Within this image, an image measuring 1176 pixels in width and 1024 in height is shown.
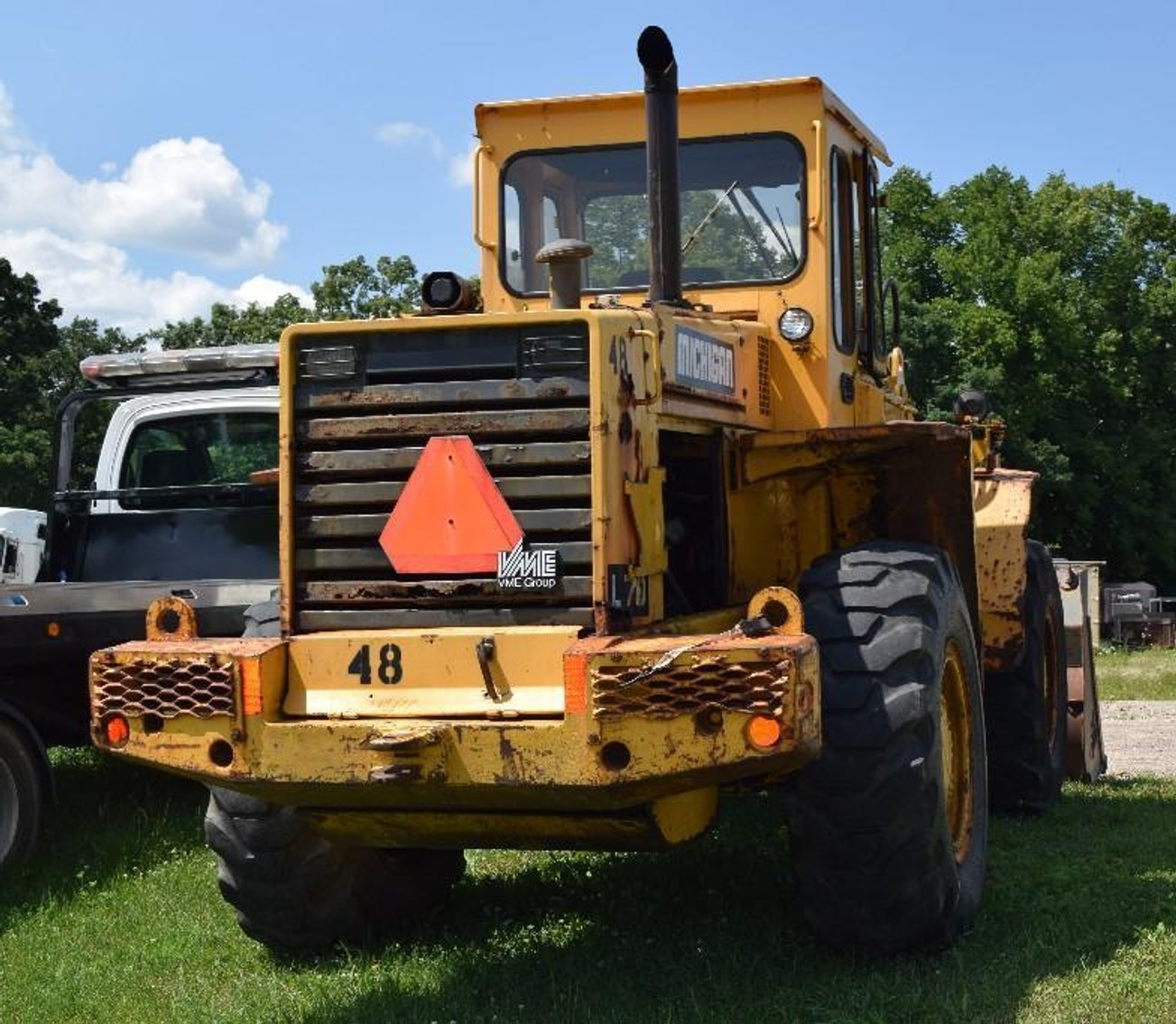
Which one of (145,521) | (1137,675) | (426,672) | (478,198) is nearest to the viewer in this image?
(426,672)

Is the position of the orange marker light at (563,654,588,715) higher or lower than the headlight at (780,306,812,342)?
lower

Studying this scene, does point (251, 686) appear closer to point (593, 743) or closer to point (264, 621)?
point (264, 621)

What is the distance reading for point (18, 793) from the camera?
319 inches

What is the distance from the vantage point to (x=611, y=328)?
17.7 ft

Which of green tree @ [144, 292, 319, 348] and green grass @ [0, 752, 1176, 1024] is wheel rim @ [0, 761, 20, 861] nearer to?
green grass @ [0, 752, 1176, 1024]

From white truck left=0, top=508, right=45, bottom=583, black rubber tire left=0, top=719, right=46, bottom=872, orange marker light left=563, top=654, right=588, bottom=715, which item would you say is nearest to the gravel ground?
black rubber tire left=0, top=719, right=46, bottom=872

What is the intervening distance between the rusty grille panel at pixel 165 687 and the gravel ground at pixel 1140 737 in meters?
7.60

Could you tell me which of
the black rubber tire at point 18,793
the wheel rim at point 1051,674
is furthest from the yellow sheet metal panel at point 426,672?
the wheel rim at point 1051,674

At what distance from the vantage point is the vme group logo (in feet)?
17.5

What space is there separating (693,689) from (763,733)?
0.23 m

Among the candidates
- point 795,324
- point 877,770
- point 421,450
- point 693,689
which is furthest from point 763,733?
point 795,324

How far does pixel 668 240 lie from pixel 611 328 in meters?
0.82

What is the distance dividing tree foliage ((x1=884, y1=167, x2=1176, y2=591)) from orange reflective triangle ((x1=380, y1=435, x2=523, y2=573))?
40.0 meters

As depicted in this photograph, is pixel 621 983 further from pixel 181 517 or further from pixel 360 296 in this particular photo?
pixel 360 296
